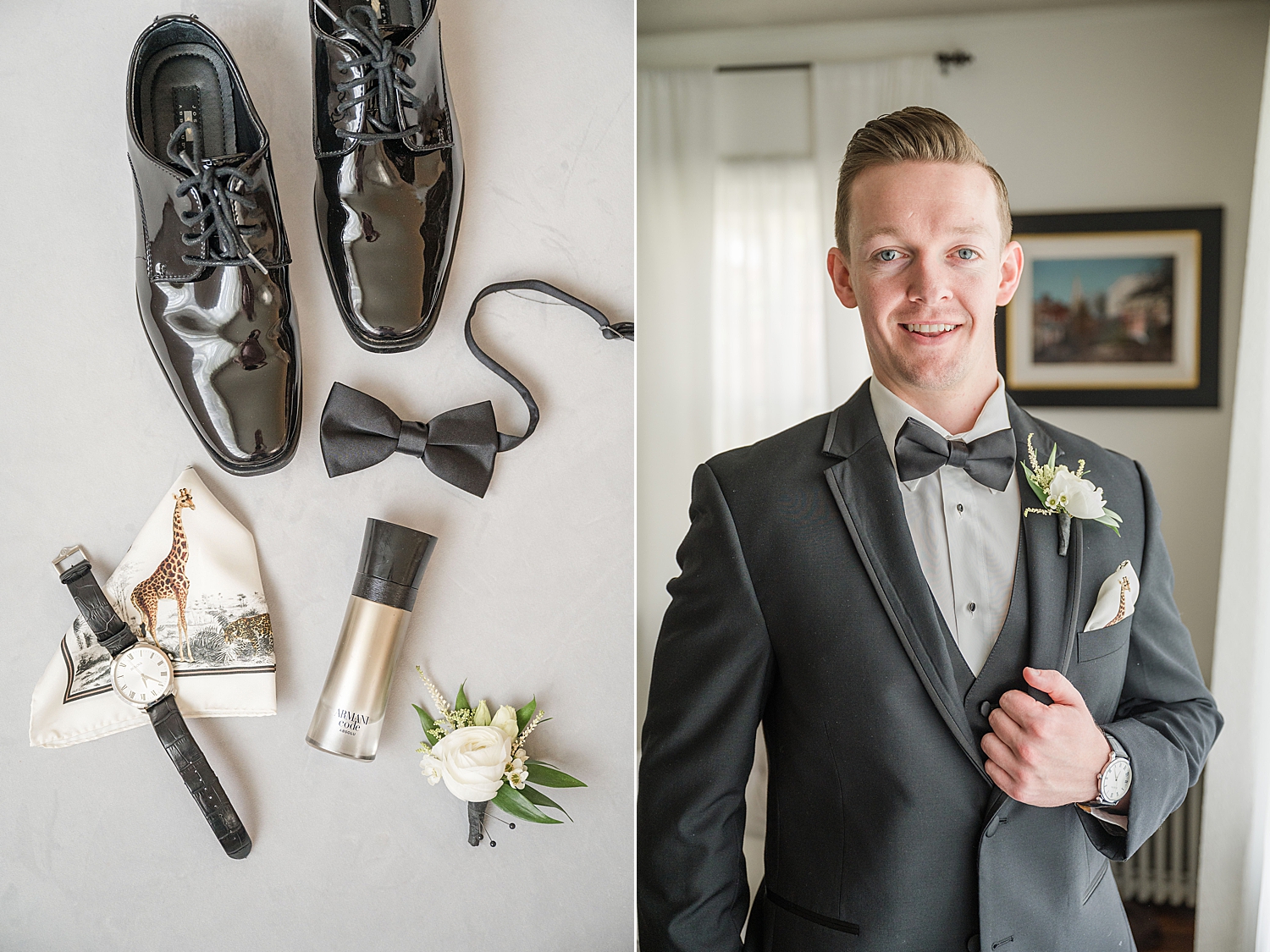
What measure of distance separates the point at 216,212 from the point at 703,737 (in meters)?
0.64

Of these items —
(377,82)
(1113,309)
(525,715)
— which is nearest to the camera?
(377,82)

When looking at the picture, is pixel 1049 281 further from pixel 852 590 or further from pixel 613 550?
pixel 613 550

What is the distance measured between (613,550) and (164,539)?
449mm

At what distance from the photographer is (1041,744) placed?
63 cm

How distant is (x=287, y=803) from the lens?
762 mm

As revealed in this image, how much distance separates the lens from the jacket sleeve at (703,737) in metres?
0.69

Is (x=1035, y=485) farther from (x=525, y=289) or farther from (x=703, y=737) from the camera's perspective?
(x=525, y=289)

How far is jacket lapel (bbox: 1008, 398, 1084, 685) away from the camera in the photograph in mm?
638

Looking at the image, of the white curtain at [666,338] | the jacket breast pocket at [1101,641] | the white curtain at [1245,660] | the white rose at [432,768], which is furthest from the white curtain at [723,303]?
the white curtain at [1245,660]

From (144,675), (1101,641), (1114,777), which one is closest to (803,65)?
(1101,641)

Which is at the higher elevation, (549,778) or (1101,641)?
(1101,641)

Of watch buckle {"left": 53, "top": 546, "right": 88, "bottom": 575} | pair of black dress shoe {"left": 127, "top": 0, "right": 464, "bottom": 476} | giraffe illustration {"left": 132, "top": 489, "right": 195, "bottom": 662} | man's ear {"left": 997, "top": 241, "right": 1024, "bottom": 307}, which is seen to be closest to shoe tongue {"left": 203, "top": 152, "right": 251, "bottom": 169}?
pair of black dress shoe {"left": 127, "top": 0, "right": 464, "bottom": 476}

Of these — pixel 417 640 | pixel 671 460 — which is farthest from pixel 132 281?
pixel 671 460

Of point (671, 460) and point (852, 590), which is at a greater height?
point (671, 460)
